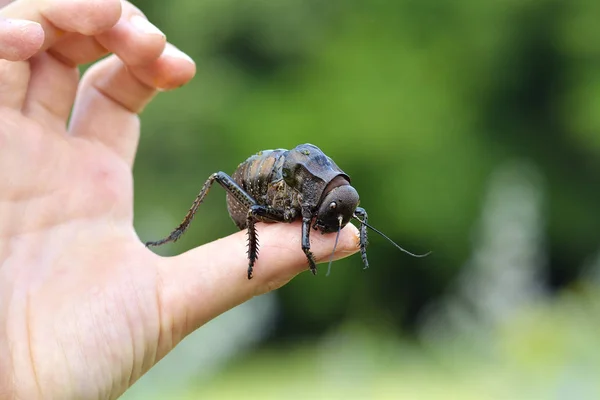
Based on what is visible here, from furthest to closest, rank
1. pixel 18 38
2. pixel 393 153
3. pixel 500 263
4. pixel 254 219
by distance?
pixel 393 153 → pixel 500 263 → pixel 254 219 → pixel 18 38

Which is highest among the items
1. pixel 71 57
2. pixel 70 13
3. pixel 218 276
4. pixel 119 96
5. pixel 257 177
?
pixel 70 13

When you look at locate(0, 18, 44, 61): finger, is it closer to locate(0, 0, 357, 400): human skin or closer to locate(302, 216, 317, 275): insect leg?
locate(0, 0, 357, 400): human skin

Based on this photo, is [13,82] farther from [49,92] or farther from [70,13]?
[70,13]

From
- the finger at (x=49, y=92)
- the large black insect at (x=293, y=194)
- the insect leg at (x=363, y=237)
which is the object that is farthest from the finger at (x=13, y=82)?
the insect leg at (x=363, y=237)

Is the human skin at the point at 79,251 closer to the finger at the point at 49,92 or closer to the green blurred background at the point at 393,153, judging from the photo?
the finger at the point at 49,92

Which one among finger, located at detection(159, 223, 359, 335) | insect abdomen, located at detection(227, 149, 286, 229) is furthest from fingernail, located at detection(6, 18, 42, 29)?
insect abdomen, located at detection(227, 149, 286, 229)

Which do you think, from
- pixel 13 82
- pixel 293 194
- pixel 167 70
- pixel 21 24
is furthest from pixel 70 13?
pixel 293 194

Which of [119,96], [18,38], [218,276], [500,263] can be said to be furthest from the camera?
[500,263]
